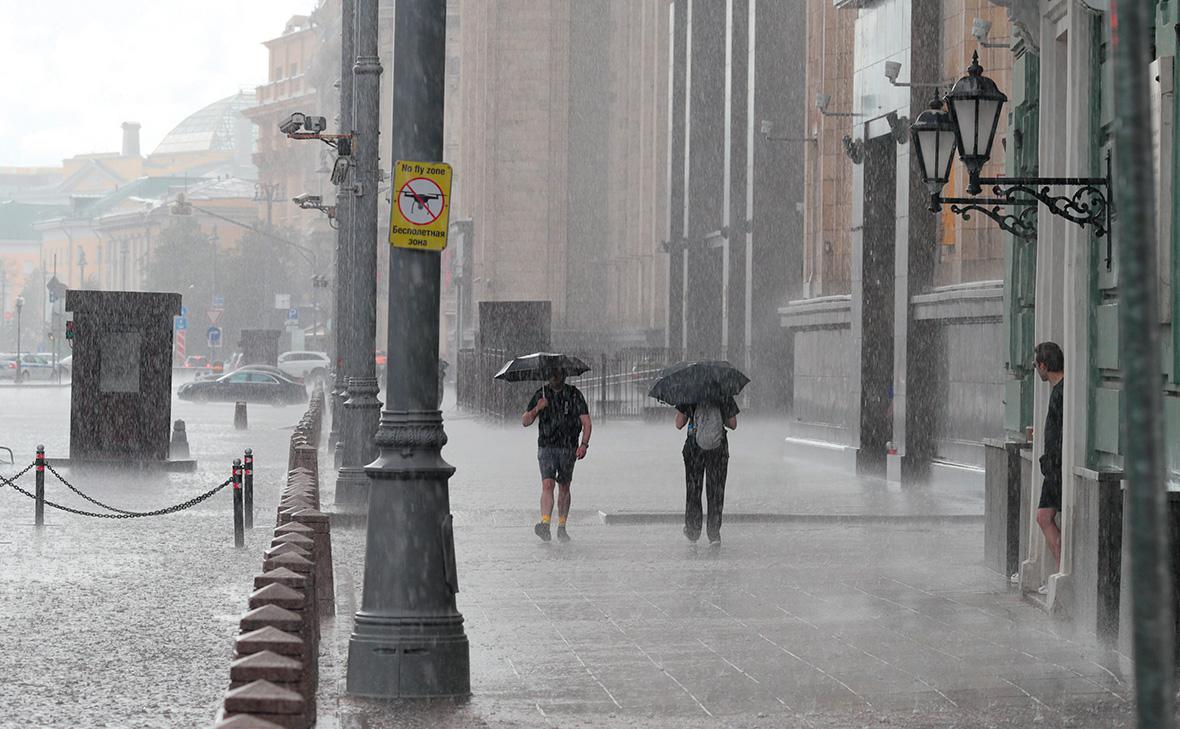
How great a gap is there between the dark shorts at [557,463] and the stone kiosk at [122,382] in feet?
38.8

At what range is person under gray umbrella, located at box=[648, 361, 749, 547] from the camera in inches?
639

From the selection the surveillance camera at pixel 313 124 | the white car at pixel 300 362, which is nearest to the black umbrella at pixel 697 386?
the surveillance camera at pixel 313 124

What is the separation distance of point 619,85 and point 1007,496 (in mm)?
57085

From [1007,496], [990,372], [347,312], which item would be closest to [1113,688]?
[1007,496]

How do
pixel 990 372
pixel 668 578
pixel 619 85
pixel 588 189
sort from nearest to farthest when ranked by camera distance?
pixel 668 578 → pixel 990 372 → pixel 619 85 → pixel 588 189

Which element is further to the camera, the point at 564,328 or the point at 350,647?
the point at 564,328

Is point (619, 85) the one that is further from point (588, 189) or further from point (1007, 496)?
point (1007, 496)

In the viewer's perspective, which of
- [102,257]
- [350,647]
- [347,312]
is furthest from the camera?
[102,257]

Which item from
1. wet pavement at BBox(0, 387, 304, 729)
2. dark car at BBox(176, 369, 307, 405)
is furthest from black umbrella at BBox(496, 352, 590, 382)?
dark car at BBox(176, 369, 307, 405)

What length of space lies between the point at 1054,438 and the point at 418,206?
502 centimetres

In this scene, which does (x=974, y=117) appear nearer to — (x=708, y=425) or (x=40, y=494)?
(x=708, y=425)

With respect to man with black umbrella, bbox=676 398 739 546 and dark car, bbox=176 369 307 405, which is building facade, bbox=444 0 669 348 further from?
man with black umbrella, bbox=676 398 739 546

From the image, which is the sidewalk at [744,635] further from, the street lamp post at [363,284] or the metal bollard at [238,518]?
the street lamp post at [363,284]

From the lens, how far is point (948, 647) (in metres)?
10.5
